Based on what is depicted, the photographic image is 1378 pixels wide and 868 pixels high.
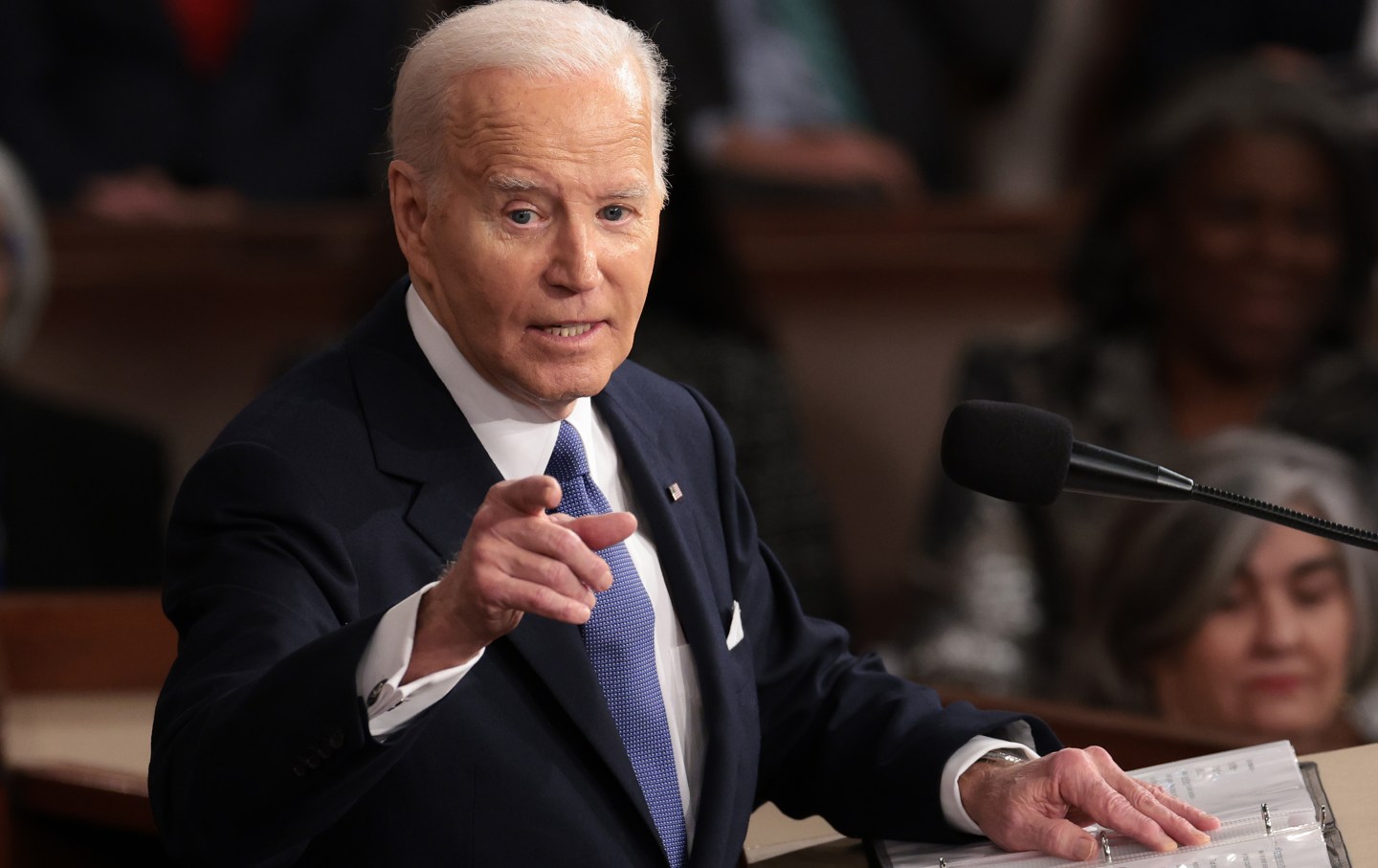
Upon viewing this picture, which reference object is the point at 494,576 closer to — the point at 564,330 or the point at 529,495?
the point at 529,495

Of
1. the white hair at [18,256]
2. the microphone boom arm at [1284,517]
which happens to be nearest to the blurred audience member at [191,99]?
the white hair at [18,256]

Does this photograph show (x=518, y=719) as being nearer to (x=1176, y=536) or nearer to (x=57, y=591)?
(x=1176, y=536)

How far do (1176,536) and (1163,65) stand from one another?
1755 mm

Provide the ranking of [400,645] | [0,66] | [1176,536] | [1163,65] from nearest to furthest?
[400,645] < [1176,536] < [0,66] < [1163,65]

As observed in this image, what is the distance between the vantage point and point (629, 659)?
1.22 meters

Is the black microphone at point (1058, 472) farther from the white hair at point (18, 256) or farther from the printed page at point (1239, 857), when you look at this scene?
the white hair at point (18, 256)

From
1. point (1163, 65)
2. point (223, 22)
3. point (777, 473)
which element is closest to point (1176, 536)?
point (777, 473)

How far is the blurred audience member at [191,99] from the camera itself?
11.6 ft

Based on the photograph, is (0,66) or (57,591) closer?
(57,591)

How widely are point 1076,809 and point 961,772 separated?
0.09 metres

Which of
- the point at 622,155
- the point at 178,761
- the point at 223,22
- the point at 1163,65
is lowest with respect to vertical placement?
the point at 178,761

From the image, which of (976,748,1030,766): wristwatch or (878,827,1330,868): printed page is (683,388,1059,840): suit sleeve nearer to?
(976,748,1030,766): wristwatch

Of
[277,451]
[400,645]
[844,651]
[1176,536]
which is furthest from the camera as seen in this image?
[1176,536]

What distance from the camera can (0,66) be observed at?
3520 mm
